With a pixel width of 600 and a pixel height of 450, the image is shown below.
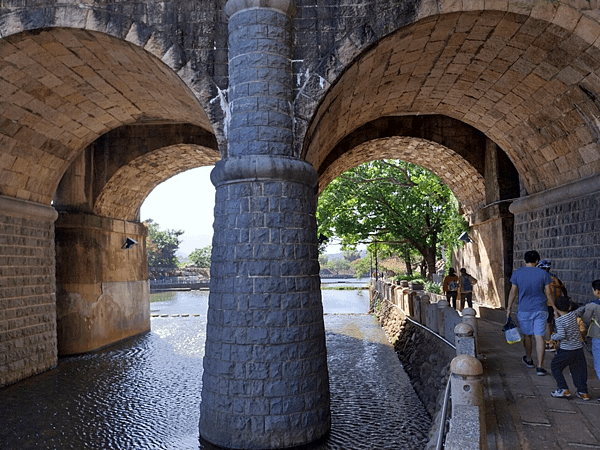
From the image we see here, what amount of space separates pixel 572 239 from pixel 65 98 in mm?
9246

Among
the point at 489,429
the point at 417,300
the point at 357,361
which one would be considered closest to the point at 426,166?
the point at 417,300

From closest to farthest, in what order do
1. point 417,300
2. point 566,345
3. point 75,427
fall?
1. point 566,345
2. point 75,427
3. point 417,300

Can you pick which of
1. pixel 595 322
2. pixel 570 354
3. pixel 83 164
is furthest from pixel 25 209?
pixel 595 322

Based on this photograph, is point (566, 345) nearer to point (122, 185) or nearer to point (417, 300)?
point (417, 300)

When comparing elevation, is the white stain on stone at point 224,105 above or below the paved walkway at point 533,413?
above

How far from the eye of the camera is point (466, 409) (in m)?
3.67

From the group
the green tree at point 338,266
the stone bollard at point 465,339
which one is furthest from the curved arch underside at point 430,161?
the green tree at point 338,266

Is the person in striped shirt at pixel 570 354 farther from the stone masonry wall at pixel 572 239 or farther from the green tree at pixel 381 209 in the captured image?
the green tree at pixel 381 209

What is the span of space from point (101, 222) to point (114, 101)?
457cm

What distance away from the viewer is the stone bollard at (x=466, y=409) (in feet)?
11.5

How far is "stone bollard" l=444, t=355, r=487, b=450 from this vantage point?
3506 mm

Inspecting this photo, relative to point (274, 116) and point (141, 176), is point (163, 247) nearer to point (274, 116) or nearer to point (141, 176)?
point (141, 176)

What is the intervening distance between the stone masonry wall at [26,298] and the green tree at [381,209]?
12754mm

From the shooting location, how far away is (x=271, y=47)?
6.78 m
